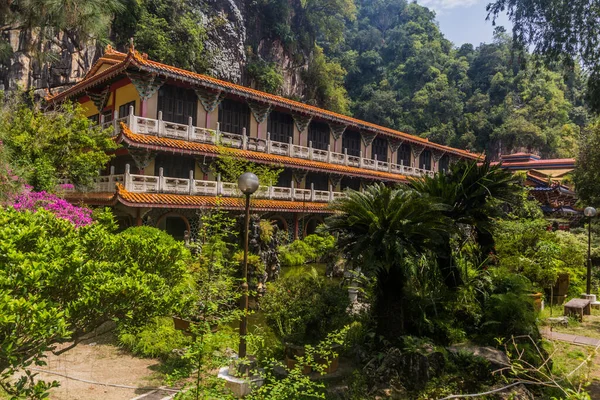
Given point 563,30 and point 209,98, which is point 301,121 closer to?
point 209,98

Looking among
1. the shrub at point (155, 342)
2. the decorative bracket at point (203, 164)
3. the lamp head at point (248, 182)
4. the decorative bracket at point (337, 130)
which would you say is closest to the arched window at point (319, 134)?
the decorative bracket at point (337, 130)

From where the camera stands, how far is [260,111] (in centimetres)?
2369

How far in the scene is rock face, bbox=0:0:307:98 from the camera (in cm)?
2744

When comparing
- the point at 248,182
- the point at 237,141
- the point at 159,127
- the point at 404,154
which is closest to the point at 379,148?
the point at 404,154

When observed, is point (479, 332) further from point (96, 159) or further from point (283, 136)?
point (283, 136)

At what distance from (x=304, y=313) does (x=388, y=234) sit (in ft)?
8.05

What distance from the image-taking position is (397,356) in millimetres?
7438

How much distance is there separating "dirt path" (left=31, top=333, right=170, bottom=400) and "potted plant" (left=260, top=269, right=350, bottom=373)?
2.53 meters

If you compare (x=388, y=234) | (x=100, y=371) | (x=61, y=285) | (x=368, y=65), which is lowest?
(x=100, y=371)

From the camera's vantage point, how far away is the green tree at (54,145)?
46.8 ft

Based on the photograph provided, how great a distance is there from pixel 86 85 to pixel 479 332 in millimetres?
20667

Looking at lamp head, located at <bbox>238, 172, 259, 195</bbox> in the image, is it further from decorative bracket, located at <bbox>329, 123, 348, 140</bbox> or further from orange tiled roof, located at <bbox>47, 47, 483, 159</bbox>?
decorative bracket, located at <bbox>329, 123, 348, 140</bbox>

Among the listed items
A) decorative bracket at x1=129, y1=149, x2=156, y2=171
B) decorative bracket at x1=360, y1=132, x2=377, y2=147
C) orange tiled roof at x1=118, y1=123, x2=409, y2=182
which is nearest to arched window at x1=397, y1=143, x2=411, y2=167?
decorative bracket at x1=360, y1=132, x2=377, y2=147

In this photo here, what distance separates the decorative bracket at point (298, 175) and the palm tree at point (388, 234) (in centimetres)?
1682
